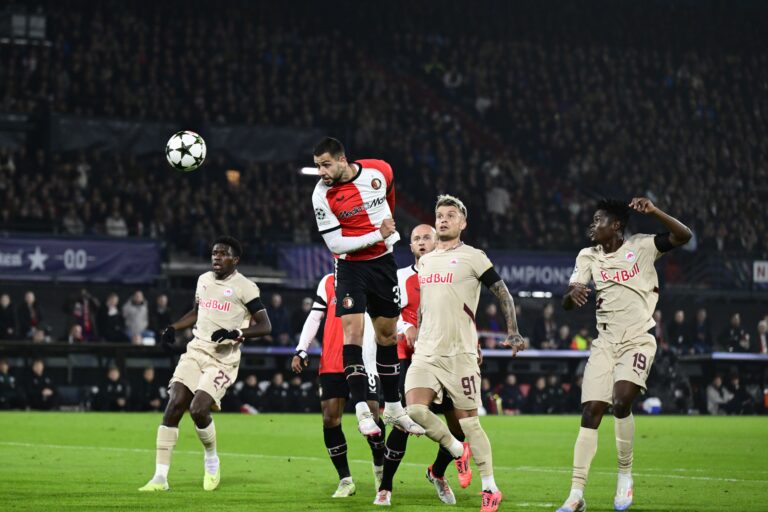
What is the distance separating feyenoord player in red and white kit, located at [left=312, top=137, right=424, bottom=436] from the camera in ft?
33.5

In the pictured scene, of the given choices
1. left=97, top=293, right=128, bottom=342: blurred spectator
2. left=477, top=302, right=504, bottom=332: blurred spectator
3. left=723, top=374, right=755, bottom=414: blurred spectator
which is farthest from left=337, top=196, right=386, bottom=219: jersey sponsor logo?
left=723, top=374, right=755, bottom=414: blurred spectator

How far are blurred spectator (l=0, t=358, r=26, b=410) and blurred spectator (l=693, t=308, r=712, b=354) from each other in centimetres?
1676

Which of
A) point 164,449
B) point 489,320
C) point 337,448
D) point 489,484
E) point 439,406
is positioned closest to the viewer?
point 489,484

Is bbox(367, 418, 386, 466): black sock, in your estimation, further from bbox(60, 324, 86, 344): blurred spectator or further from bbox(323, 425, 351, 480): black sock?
bbox(60, 324, 86, 344): blurred spectator

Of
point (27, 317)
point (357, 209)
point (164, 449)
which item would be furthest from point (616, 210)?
point (27, 317)

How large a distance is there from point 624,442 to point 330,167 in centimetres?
348

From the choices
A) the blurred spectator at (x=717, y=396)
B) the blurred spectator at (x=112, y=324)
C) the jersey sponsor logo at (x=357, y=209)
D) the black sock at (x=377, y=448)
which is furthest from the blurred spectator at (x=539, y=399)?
the jersey sponsor logo at (x=357, y=209)

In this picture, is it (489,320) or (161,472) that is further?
(489,320)

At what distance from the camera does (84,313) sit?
27.7 metres

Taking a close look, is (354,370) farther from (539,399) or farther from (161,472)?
(539,399)

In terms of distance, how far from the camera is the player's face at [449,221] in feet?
34.3

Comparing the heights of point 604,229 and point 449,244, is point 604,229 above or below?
above

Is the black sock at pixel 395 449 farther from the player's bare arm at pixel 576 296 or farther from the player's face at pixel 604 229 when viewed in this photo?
the player's face at pixel 604 229

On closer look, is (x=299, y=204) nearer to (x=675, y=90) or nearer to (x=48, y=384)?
(x=48, y=384)
